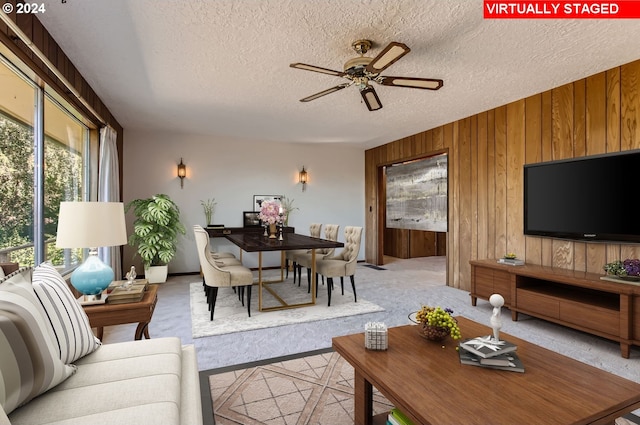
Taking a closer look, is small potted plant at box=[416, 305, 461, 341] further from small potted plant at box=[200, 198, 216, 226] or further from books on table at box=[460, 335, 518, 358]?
small potted plant at box=[200, 198, 216, 226]

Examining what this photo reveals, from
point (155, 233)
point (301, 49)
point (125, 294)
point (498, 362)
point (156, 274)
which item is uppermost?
point (301, 49)

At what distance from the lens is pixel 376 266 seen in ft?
22.8

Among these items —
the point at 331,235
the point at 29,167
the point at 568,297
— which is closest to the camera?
the point at 29,167

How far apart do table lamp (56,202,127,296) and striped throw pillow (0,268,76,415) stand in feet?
2.16

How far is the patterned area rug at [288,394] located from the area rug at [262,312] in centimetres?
92

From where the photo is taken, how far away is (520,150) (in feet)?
13.2

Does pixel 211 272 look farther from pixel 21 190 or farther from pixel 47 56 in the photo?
pixel 47 56

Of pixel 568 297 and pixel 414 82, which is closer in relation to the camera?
pixel 414 82

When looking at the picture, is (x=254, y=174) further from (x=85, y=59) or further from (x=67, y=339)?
(x=67, y=339)

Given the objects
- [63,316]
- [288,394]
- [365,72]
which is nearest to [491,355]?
[288,394]

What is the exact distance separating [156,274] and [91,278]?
3463 mm

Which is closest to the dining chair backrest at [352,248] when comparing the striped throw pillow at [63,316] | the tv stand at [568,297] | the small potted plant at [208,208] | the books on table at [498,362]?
the tv stand at [568,297]

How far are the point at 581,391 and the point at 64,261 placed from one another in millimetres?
4439

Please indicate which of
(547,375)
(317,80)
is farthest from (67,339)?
(317,80)
